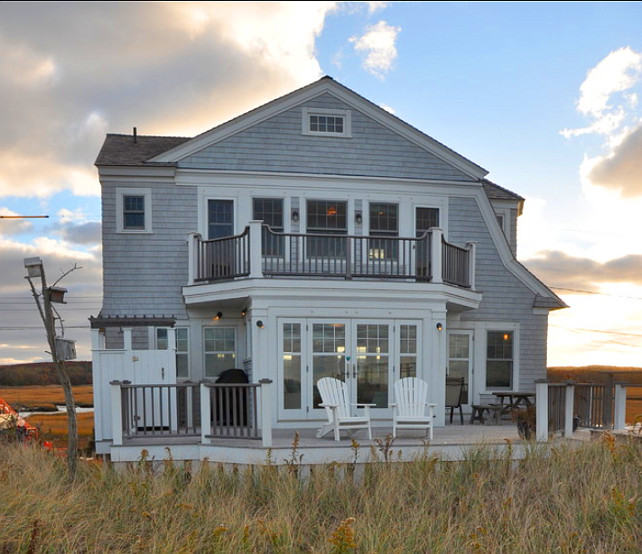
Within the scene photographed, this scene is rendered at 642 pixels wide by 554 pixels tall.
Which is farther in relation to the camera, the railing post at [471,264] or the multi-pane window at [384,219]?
the multi-pane window at [384,219]

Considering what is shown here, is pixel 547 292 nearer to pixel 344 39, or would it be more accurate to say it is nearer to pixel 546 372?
pixel 546 372

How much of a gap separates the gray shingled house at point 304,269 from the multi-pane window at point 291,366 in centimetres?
3

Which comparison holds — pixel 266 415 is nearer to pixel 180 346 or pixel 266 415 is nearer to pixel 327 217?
pixel 180 346

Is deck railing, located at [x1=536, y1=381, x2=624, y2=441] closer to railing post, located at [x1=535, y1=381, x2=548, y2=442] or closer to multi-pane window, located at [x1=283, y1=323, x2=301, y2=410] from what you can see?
railing post, located at [x1=535, y1=381, x2=548, y2=442]

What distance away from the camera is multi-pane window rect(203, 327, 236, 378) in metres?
12.7

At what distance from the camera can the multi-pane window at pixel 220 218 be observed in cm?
1298

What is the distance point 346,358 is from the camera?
36.8ft

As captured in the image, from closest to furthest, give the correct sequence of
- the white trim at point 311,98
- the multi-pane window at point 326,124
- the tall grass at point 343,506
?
1. the tall grass at point 343,506
2. the white trim at point 311,98
3. the multi-pane window at point 326,124

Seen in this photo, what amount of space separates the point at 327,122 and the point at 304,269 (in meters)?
4.07

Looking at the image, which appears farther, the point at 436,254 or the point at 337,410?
the point at 436,254

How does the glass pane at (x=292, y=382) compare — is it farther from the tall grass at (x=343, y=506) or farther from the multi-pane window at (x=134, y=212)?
the multi-pane window at (x=134, y=212)

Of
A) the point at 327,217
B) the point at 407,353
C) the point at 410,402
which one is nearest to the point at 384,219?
the point at 327,217

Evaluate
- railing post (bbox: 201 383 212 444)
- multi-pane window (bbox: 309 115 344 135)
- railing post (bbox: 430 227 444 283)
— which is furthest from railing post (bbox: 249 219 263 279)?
multi-pane window (bbox: 309 115 344 135)

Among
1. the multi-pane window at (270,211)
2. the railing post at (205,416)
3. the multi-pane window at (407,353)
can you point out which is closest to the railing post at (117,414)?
the railing post at (205,416)
